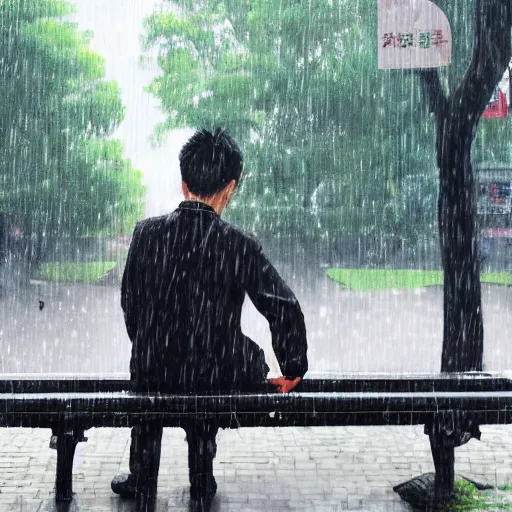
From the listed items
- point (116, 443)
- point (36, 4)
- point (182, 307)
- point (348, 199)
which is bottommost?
point (116, 443)

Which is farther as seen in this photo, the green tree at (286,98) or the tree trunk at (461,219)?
the green tree at (286,98)

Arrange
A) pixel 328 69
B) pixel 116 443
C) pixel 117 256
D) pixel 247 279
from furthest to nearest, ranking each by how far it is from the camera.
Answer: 1. pixel 117 256
2. pixel 328 69
3. pixel 116 443
4. pixel 247 279

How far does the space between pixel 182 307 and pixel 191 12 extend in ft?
66.5

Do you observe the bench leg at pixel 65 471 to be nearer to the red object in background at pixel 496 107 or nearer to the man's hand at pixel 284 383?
the man's hand at pixel 284 383

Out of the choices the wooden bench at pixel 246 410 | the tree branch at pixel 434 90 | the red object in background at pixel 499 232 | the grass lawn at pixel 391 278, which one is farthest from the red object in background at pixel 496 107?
the red object in background at pixel 499 232

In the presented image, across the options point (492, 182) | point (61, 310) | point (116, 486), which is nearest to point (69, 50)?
point (61, 310)

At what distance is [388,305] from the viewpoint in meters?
23.2

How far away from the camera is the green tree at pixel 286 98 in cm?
2027

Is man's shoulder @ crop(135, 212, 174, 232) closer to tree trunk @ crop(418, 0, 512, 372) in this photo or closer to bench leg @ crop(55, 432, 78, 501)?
bench leg @ crop(55, 432, 78, 501)

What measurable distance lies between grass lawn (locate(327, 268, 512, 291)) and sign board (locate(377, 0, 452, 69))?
73.3 ft

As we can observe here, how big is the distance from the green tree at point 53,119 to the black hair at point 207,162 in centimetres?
2175

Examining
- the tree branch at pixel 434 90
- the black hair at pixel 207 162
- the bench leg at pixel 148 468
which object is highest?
the tree branch at pixel 434 90

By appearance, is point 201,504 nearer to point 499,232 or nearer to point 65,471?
point 65,471

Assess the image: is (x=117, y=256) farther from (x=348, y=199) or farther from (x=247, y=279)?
(x=247, y=279)
